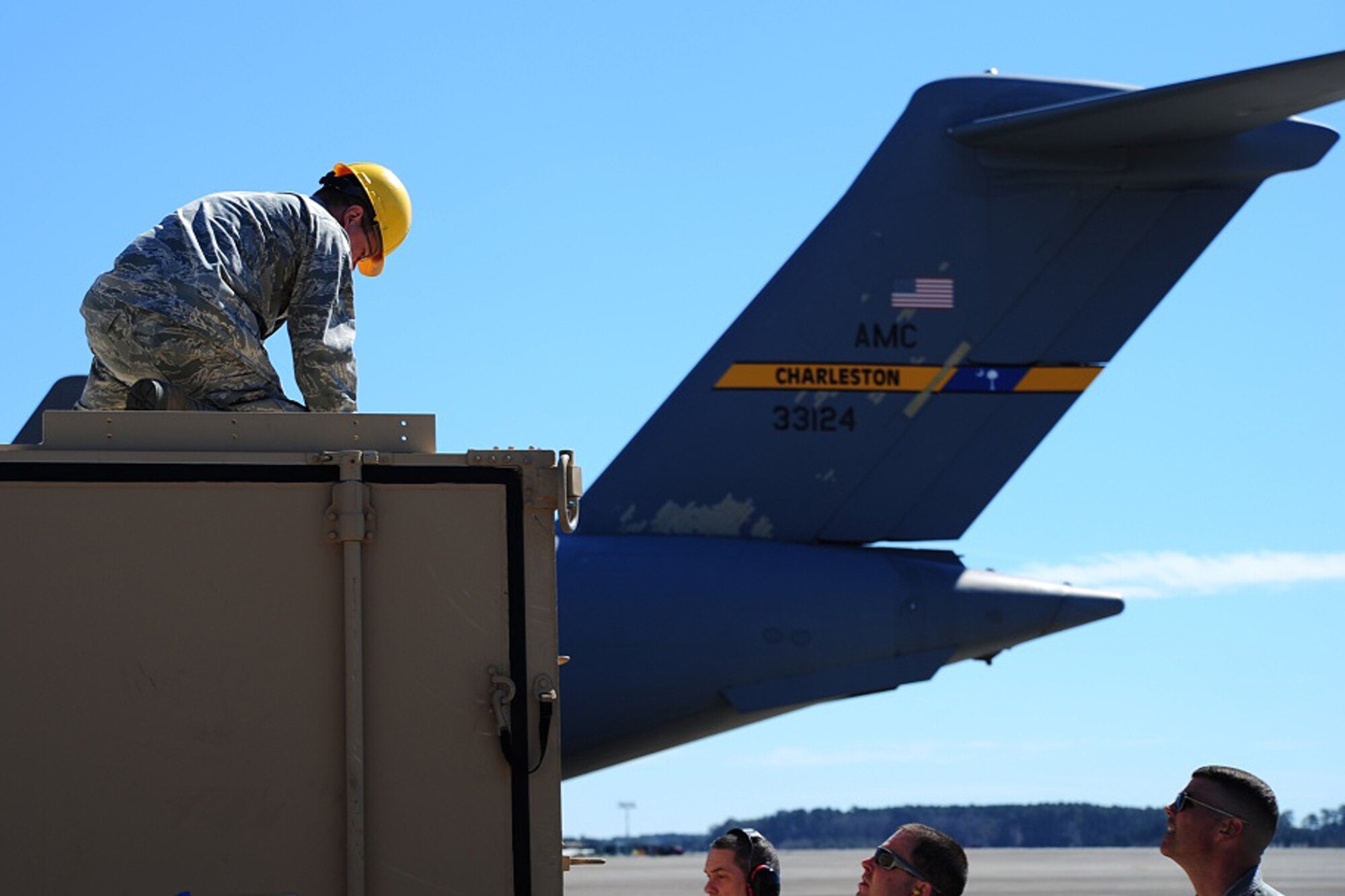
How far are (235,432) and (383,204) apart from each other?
143 cm

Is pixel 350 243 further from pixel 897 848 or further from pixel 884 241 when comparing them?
pixel 884 241

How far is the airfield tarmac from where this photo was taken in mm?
24156

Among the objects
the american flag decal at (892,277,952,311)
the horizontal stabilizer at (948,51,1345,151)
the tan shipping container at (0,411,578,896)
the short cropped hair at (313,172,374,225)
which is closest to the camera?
the tan shipping container at (0,411,578,896)

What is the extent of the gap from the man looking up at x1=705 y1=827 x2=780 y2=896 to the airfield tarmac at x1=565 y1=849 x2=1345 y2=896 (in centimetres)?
1306

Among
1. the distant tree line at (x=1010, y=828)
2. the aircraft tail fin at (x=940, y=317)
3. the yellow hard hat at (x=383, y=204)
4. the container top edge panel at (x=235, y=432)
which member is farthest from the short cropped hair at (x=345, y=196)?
the distant tree line at (x=1010, y=828)

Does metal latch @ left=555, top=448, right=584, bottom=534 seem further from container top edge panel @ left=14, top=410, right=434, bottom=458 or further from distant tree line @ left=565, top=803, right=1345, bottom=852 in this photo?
distant tree line @ left=565, top=803, right=1345, bottom=852

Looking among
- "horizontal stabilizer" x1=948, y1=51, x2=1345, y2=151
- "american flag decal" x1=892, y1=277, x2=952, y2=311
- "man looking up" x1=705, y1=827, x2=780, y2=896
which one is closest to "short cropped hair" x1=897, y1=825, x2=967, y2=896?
"man looking up" x1=705, y1=827, x2=780, y2=896

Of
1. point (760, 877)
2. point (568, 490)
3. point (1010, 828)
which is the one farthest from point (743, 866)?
point (1010, 828)

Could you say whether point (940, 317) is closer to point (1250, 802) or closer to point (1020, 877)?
point (1250, 802)

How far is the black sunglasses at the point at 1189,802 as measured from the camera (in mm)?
3885

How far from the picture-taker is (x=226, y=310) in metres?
4.26

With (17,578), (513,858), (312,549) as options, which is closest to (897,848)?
(513,858)

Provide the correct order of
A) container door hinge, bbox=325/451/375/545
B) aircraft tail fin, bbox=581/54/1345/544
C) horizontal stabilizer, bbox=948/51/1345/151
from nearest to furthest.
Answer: container door hinge, bbox=325/451/375/545 → horizontal stabilizer, bbox=948/51/1345/151 → aircraft tail fin, bbox=581/54/1345/544

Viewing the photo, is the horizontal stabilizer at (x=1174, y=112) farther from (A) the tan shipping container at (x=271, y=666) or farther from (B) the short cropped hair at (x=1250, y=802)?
(A) the tan shipping container at (x=271, y=666)
